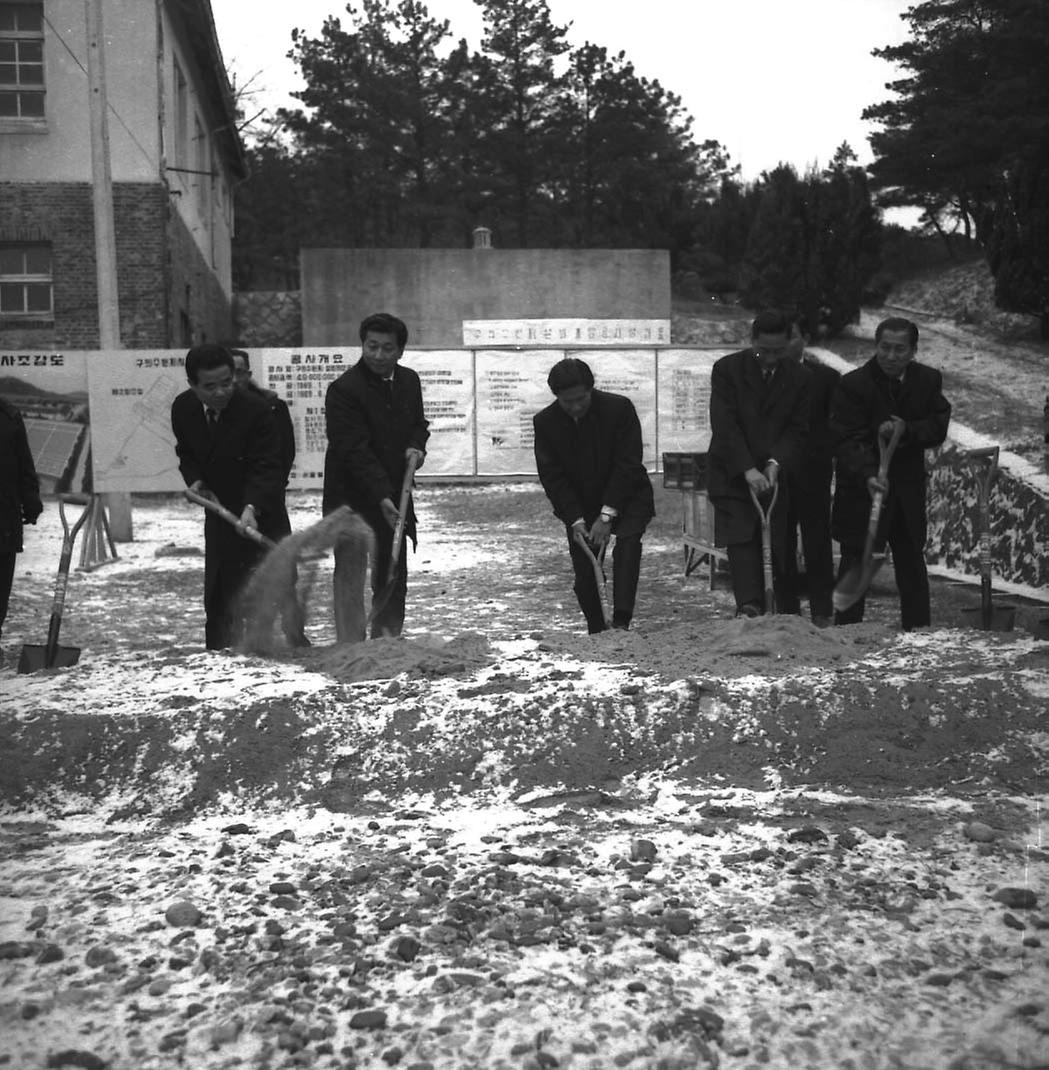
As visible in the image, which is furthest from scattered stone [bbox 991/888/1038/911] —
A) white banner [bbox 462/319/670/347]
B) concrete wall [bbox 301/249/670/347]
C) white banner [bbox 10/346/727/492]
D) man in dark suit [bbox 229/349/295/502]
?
concrete wall [bbox 301/249/670/347]

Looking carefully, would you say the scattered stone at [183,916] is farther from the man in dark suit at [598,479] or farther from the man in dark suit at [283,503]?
the man in dark suit at [598,479]

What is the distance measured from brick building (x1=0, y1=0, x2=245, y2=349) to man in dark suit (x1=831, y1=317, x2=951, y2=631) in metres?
15.2

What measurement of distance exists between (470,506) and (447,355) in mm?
2111

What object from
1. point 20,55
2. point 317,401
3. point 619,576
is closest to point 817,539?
point 619,576

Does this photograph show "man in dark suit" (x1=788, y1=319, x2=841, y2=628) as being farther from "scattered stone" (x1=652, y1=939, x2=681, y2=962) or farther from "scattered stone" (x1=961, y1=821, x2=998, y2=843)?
"scattered stone" (x1=652, y1=939, x2=681, y2=962)

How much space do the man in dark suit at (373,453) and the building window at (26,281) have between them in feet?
48.4

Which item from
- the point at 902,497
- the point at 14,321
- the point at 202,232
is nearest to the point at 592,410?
the point at 902,497

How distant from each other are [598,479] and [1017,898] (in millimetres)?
3777

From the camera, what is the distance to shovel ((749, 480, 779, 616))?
262 inches

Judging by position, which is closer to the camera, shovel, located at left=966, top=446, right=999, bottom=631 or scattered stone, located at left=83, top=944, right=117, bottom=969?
scattered stone, located at left=83, top=944, right=117, bottom=969

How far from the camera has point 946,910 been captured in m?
3.50

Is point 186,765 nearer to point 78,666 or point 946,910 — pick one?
point 78,666

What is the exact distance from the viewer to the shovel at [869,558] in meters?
6.73

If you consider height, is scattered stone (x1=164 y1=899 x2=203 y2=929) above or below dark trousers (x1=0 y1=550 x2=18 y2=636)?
below
